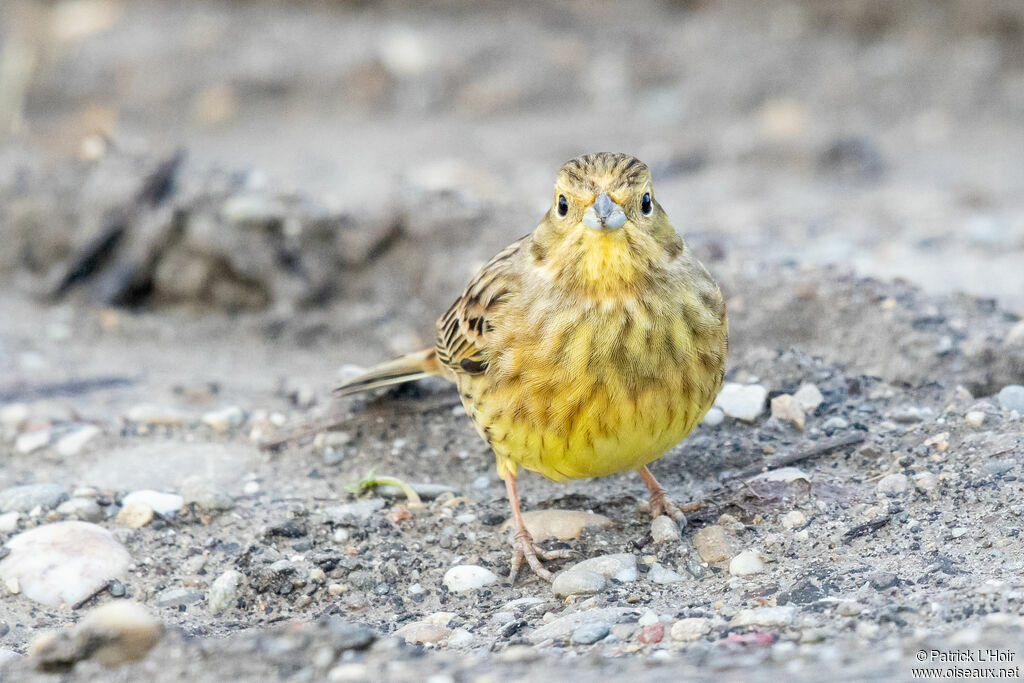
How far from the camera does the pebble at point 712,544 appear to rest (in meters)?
3.92

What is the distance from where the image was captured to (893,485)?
4027 millimetres

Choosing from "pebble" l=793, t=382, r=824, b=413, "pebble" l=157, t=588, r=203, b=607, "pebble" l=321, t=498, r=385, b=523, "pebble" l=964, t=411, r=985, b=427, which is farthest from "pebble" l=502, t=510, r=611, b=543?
"pebble" l=964, t=411, r=985, b=427

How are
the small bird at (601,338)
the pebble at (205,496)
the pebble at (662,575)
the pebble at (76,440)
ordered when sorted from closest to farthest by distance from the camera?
Result: the small bird at (601,338) < the pebble at (662,575) < the pebble at (205,496) < the pebble at (76,440)

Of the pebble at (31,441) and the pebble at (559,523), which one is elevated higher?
the pebble at (31,441)

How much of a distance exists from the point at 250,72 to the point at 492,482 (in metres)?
5.67

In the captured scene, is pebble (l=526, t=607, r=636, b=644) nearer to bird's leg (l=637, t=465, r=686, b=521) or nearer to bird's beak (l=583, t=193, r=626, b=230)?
bird's leg (l=637, t=465, r=686, b=521)

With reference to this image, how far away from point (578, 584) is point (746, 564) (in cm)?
53

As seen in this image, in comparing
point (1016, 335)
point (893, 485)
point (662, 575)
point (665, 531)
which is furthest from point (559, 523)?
point (1016, 335)

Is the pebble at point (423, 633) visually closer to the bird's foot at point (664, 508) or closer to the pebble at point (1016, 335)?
the bird's foot at point (664, 508)

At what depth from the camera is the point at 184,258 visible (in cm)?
648

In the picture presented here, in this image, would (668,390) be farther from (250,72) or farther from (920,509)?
(250,72)

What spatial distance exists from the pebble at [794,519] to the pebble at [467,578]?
976 millimetres

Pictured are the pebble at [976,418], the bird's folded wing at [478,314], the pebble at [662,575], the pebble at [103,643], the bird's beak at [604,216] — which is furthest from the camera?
the pebble at [976,418]

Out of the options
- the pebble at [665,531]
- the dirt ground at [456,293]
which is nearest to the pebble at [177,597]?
the dirt ground at [456,293]
